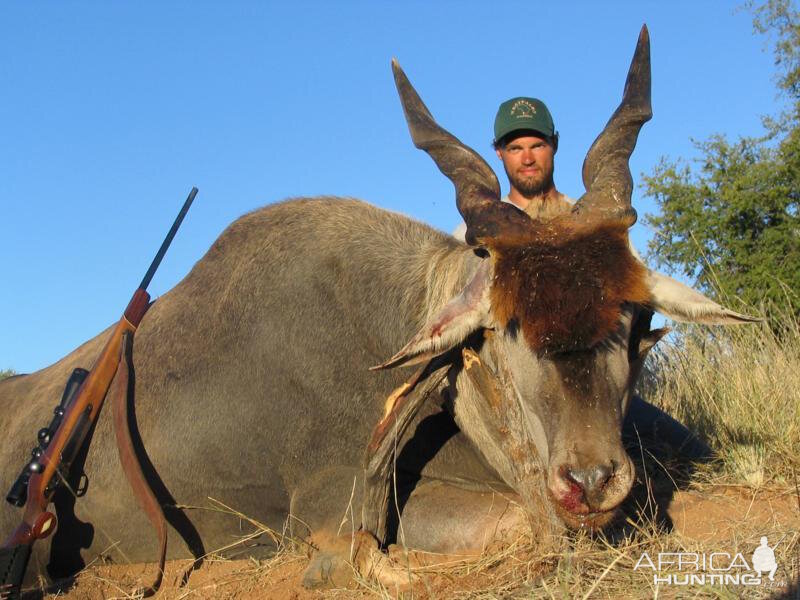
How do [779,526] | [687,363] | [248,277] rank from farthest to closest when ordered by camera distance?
[687,363], [248,277], [779,526]

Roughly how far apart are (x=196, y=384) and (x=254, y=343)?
1.43ft

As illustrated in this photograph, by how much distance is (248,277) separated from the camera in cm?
550

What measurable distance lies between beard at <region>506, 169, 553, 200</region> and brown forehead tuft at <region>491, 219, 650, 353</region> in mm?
2017

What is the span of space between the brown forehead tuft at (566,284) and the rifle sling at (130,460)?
2.25 m

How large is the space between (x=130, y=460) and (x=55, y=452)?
50 centimetres

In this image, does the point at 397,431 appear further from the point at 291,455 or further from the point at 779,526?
the point at 779,526

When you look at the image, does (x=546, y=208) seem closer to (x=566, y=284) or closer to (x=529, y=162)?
(x=566, y=284)

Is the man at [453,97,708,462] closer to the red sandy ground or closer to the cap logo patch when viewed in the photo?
the cap logo patch

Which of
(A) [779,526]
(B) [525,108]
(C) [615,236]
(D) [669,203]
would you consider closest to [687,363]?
(B) [525,108]

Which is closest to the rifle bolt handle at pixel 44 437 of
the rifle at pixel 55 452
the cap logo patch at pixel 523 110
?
the rifle at pixel 55 452

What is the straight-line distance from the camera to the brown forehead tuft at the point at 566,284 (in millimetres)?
3684

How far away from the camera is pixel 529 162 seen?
5922 mm

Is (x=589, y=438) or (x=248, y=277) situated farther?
(x=248, y=277)

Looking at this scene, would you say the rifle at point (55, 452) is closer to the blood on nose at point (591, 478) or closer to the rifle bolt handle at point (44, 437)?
the rifle bolt handle at point (44, 437)
